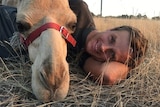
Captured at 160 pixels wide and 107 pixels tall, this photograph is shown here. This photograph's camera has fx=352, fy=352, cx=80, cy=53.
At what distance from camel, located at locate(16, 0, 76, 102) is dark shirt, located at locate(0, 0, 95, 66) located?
754mm

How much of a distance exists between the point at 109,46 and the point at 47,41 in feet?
3.45

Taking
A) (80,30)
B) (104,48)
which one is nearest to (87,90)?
(104,48)

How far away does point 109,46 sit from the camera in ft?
11.4

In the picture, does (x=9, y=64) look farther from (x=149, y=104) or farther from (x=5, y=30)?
(x=149, y=104)

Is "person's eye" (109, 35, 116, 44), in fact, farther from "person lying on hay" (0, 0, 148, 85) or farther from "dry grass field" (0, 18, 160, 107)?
"dry grass field" (0, 18, 160, 107)

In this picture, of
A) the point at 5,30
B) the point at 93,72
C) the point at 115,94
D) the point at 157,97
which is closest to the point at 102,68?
the point at 93,72

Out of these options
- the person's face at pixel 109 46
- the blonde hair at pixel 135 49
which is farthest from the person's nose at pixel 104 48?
the blonde hair at pixel 135 49

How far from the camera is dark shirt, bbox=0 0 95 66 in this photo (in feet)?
12.4

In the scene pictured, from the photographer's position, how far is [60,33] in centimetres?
281

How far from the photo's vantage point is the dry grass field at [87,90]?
2.68 metres

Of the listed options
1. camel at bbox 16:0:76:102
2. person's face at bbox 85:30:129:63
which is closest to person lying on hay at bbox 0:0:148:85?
person's face at bbox 85:30:129:63

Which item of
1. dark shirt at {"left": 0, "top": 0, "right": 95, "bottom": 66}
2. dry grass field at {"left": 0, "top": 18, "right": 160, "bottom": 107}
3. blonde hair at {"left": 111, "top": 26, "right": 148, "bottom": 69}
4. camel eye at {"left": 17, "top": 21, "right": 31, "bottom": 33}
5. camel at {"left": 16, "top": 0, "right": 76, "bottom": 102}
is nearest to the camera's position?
camel at {"left": 16, "top": 0, "right": 76, "bottom": 102}

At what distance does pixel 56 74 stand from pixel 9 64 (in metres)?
1.31

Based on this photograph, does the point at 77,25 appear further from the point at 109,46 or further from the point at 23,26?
the point at 23,26
